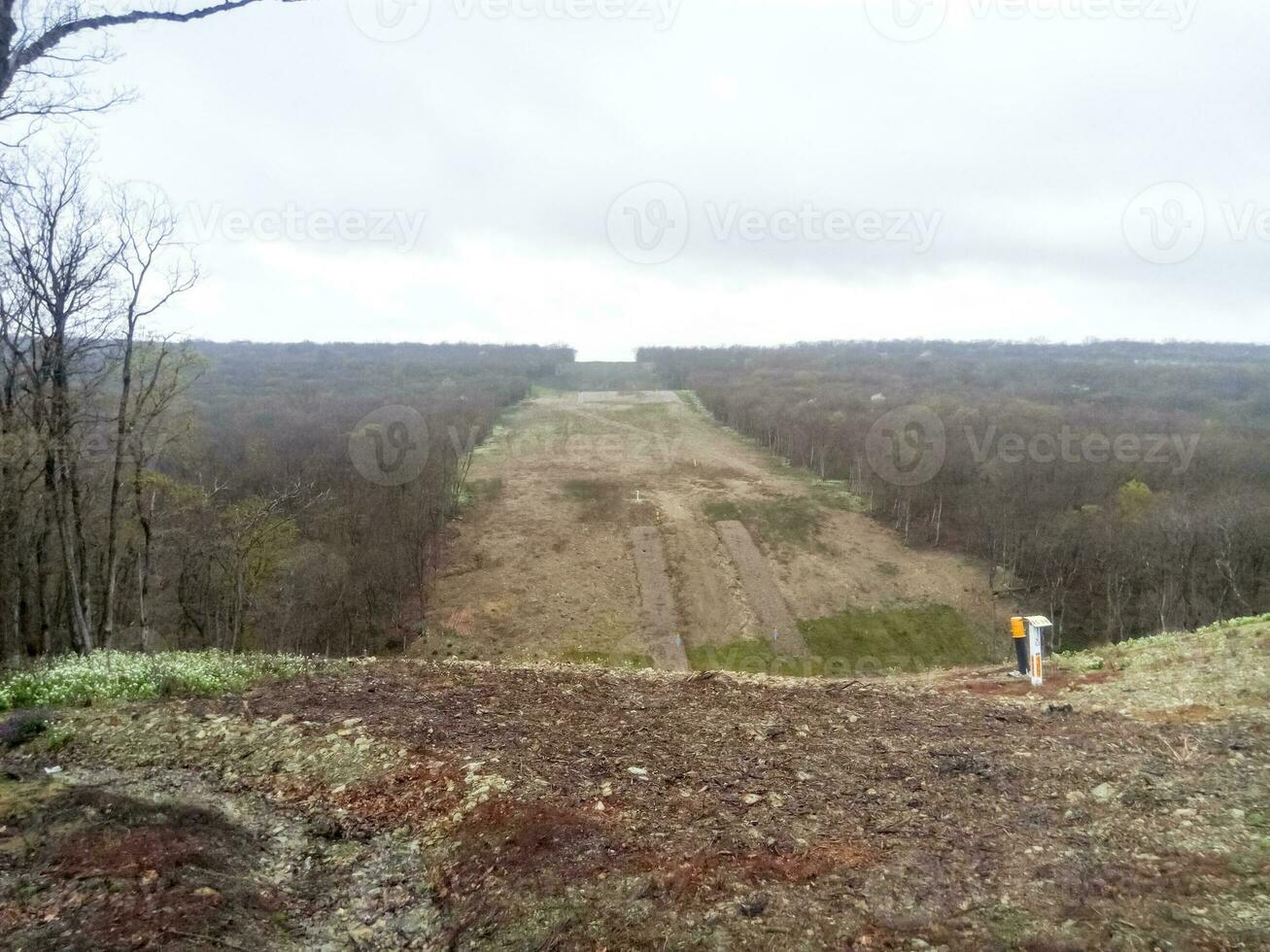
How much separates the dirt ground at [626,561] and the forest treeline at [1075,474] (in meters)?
2.83

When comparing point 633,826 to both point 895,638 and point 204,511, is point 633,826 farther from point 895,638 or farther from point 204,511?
point 895,638

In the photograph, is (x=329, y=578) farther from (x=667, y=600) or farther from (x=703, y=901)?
(x=703, y=901)

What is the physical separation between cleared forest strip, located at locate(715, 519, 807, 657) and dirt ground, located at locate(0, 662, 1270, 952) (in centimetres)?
2171

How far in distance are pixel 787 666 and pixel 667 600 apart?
6294 mm

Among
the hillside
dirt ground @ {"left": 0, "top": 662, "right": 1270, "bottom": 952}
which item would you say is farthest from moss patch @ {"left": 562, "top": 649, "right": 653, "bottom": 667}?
dirt ground @ {"left": 0, "top": 662, "right": 1270, "bottom": 952}

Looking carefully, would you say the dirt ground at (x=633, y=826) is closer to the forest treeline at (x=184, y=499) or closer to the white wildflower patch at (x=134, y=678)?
the white wildflower patch at (x=134, y=678)

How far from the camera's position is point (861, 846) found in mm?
4879

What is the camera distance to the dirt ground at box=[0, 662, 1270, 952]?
4.06 meters

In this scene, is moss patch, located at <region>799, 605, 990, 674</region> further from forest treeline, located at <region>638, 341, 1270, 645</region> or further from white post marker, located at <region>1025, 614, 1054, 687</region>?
white post marker, located at <region>1025, 614, 1054, 687</region>

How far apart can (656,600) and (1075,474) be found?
25.2 metres

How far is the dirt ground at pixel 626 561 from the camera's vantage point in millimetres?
29312

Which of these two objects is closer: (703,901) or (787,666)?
(703,901)

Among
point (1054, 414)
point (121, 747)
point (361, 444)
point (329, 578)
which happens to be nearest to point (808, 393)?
point (1054, 414)

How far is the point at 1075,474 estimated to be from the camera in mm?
40906
